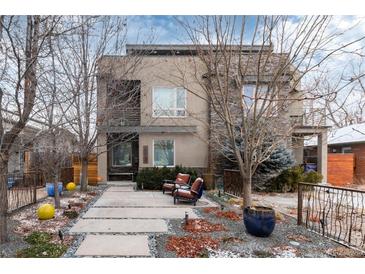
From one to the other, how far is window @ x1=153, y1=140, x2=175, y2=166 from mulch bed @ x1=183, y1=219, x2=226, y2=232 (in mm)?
7569

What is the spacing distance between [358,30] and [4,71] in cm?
754

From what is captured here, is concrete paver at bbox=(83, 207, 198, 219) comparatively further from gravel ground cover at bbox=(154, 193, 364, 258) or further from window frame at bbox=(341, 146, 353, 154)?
window frame at bbox=(341, 146, 353, 154)

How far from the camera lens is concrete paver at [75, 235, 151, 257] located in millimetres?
4648

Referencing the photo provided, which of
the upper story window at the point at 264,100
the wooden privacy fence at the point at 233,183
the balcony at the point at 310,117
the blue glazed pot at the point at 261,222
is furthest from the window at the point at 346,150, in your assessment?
the blue glazed pot at the point at 261,222

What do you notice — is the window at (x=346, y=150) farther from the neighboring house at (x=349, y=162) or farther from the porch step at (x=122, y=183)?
the porch step at (x=122, y=183)

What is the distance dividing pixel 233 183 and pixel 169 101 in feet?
19.2

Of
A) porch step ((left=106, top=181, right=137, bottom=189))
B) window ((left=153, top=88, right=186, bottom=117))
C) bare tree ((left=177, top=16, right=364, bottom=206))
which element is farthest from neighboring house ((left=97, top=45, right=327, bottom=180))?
bare tree ((left=177, top=16, right=364, bottom=206))

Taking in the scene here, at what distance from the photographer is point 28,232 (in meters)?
5.72

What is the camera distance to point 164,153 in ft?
46.5

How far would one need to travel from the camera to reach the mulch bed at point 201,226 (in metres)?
6.05

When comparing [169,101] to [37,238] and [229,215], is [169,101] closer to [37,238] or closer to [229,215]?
[229,215]

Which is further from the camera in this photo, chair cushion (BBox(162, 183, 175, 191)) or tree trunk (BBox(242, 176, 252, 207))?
chair cushion (BBox(162, 183, 175, 191))

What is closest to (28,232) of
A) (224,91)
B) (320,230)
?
(224,91)
